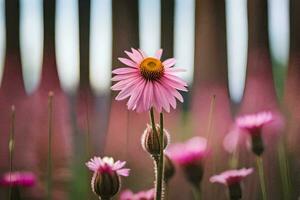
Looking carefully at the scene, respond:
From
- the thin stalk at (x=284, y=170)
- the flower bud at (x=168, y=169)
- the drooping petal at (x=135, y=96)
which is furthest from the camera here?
the thin stalk at (x=284, y=170)

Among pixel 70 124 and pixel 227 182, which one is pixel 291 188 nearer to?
pixel 227 182

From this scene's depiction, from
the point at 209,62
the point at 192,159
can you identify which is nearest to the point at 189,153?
the point at 192,159

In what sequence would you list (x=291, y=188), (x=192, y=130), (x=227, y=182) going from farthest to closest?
1. (x=192, y=130)
2. (x=291, y=188)
3. (x=227, y=182)

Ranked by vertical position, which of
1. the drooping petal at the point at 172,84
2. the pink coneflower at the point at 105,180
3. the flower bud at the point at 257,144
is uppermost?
the drooping petal at the point at 172,84

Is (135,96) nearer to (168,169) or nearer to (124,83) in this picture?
(124,83)

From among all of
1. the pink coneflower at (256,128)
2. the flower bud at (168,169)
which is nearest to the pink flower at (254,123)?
the pink coneflower at (256,128)

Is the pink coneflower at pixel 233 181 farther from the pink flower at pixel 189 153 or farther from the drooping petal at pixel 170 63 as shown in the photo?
the drooping petal at pixel 170 63

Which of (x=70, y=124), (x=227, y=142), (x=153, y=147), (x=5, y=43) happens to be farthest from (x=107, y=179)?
(x=5, y=43)
